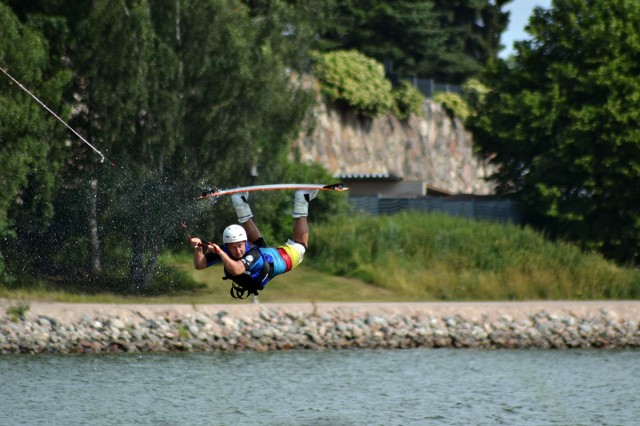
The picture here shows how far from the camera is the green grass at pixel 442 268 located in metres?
42.6

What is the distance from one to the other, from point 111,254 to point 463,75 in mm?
40438

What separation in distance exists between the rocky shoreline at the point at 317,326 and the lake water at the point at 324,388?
0.35m

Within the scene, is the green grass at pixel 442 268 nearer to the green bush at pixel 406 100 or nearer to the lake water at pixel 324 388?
the lake water at pixel 324 388

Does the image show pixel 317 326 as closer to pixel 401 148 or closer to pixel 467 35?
pixel 401 148

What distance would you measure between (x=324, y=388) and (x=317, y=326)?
3.56 metres

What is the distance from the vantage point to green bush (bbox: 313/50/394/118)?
58719 millimetres

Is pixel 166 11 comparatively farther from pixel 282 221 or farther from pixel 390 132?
pixel 390 132

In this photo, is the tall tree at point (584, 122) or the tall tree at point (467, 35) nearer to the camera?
the tall tree at point (584, 122)

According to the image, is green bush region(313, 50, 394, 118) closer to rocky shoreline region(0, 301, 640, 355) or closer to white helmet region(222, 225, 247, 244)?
rocky shoreline region(0, 301, 640, 355)

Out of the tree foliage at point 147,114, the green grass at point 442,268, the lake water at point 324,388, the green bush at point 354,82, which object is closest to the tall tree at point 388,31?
the green bush at point 354,82

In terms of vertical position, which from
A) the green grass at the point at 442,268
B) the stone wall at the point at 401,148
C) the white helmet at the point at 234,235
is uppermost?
Result: the stone wall at the point at 401,148

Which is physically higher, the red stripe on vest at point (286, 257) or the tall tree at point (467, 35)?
the tall tree at point (467, 35)

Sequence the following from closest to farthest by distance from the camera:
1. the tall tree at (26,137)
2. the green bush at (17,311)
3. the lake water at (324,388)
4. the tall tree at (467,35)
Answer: the lake water at (324,388) → the tall tree at (26,137) → the green bush at (17,311) → the tall tree at (467,35)

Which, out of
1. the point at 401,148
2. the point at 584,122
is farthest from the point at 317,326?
the point at 401,148
